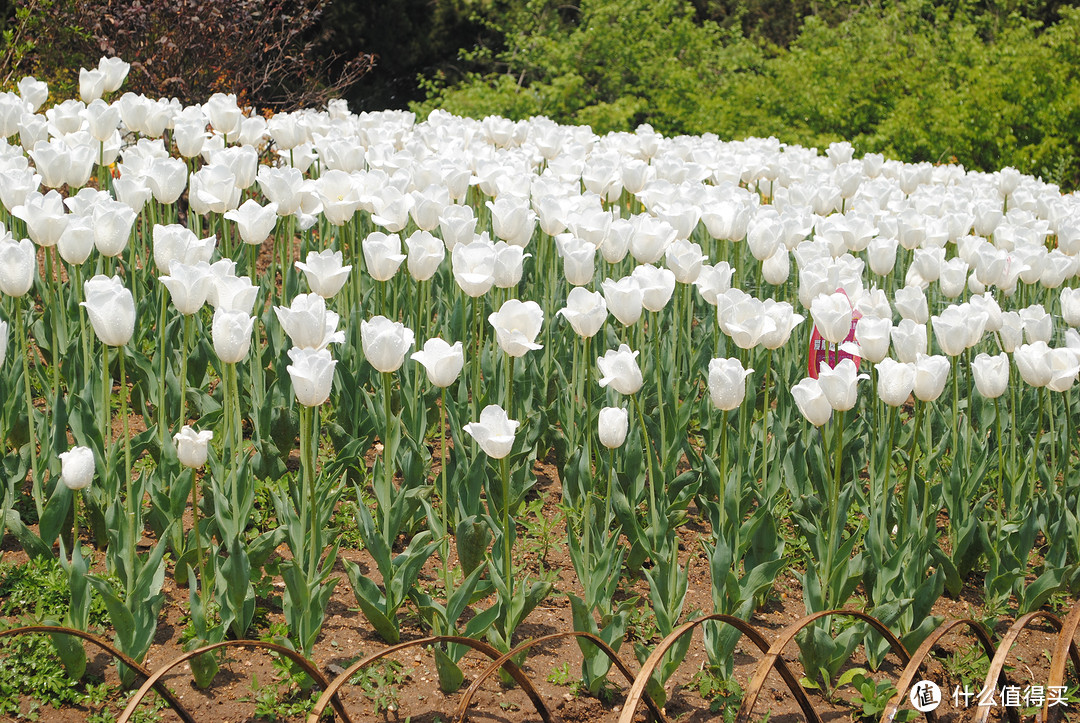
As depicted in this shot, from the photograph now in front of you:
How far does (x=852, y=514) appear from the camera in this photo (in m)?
3.74

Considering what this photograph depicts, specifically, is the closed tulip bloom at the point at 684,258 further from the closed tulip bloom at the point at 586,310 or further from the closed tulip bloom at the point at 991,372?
the closed tulip bloom at the point at 991,372

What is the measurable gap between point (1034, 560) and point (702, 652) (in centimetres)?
142

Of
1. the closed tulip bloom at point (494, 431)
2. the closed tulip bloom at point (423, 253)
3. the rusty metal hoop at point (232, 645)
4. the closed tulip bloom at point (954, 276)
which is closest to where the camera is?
the rusty metal hoop at point (232, 645)

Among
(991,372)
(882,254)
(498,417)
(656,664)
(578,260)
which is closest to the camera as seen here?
(656,664)

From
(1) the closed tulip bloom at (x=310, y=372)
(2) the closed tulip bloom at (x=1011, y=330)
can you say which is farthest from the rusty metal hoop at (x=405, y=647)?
(2) the closed tulip bloom at (x=1011, y=330)

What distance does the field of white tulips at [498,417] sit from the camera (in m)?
2.63

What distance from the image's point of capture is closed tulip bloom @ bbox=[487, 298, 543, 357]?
103 inches

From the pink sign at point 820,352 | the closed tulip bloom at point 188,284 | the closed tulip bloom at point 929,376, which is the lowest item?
the pink sign at point 820,352

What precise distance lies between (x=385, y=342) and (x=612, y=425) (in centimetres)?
61

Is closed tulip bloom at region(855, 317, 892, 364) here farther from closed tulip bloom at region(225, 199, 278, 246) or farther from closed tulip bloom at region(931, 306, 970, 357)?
closed tulip bloom at region(225, 199, 278, 246)

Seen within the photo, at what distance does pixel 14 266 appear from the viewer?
2707 mm

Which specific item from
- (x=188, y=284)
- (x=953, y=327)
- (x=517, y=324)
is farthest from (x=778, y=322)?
(x=188, y=284)

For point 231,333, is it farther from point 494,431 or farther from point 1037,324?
point 1037,324

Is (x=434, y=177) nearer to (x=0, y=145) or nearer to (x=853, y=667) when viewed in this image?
(x=0, y=145)
